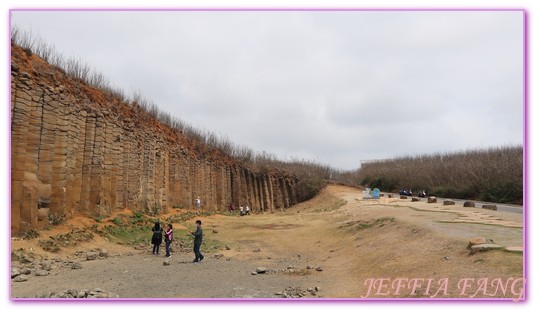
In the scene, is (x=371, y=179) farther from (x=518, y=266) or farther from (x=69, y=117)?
(x=518, y=266)

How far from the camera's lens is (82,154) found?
16219 mm

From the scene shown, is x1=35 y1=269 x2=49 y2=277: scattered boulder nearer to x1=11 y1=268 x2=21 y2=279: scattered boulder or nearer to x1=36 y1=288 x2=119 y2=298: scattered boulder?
x1=11 y1=268 x2=21 y2=279: scattered boulder

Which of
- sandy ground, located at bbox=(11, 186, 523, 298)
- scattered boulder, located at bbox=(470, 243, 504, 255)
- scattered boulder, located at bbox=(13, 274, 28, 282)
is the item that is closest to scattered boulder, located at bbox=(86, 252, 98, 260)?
sandy ground, located at bbox=(11, 186, 523, 298)

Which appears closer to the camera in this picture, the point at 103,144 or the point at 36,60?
the point at 36,60

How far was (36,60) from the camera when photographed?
1545 centimetres

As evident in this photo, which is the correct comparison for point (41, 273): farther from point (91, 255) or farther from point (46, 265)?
point (91, 255)

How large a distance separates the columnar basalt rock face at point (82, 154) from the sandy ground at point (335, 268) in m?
1.66

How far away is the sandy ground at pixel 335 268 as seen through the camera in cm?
716

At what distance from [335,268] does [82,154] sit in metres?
11.5

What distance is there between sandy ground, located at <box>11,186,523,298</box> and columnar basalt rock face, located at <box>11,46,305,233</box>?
166 centimetres

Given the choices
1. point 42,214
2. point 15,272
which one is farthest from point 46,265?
point 42,214

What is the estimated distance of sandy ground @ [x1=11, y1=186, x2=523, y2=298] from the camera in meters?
7.16

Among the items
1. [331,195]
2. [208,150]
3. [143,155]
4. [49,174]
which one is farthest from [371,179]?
[49,174]

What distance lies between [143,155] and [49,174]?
29.4 feet
